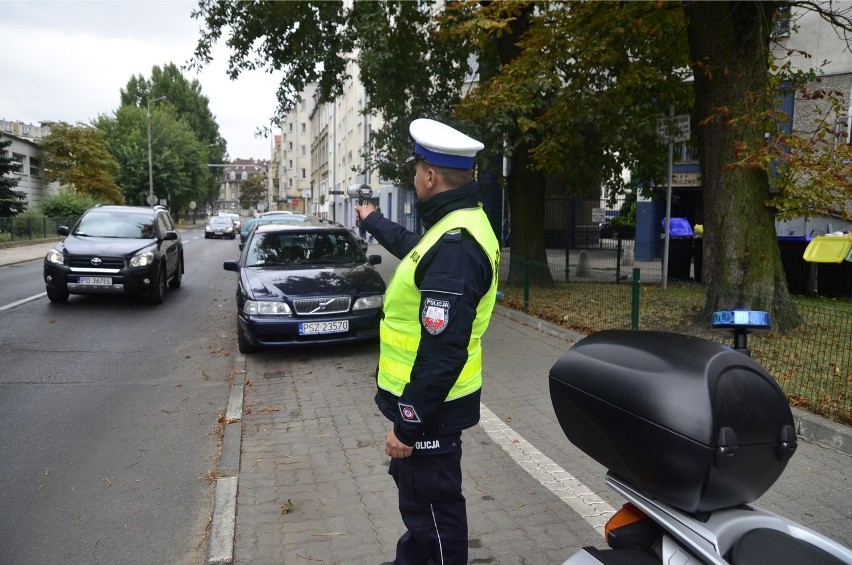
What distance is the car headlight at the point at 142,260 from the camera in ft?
37.3

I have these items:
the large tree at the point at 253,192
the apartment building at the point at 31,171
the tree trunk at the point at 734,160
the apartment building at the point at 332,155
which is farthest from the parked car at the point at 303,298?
the large tree at the point at 253,192

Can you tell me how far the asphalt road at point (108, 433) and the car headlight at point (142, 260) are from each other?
0.87 metres

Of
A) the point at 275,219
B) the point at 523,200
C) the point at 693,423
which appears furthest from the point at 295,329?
the point at 275,219

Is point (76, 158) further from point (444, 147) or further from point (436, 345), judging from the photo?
point (436, 345)

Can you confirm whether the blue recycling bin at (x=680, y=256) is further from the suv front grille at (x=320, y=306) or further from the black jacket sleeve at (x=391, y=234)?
the black jacket sleeve at (x=391, y=234)

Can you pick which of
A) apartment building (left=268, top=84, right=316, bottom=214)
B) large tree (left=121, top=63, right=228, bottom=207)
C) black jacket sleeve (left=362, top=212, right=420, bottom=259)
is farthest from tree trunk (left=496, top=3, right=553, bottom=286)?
apartment building (left=268, top=84, right=316, bottom=214)

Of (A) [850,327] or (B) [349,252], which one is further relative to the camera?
(B) [349,252]

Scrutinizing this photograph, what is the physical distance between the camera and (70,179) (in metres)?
44.4

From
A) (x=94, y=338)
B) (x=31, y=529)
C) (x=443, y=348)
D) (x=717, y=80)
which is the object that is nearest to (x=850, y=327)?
(x=717, y=80)

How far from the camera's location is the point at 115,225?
12.4 metres

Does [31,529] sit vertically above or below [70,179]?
below

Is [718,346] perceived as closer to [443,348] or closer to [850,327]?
[443,348]

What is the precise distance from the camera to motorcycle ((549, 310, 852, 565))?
5.70 ft

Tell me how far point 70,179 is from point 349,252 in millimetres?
42208
